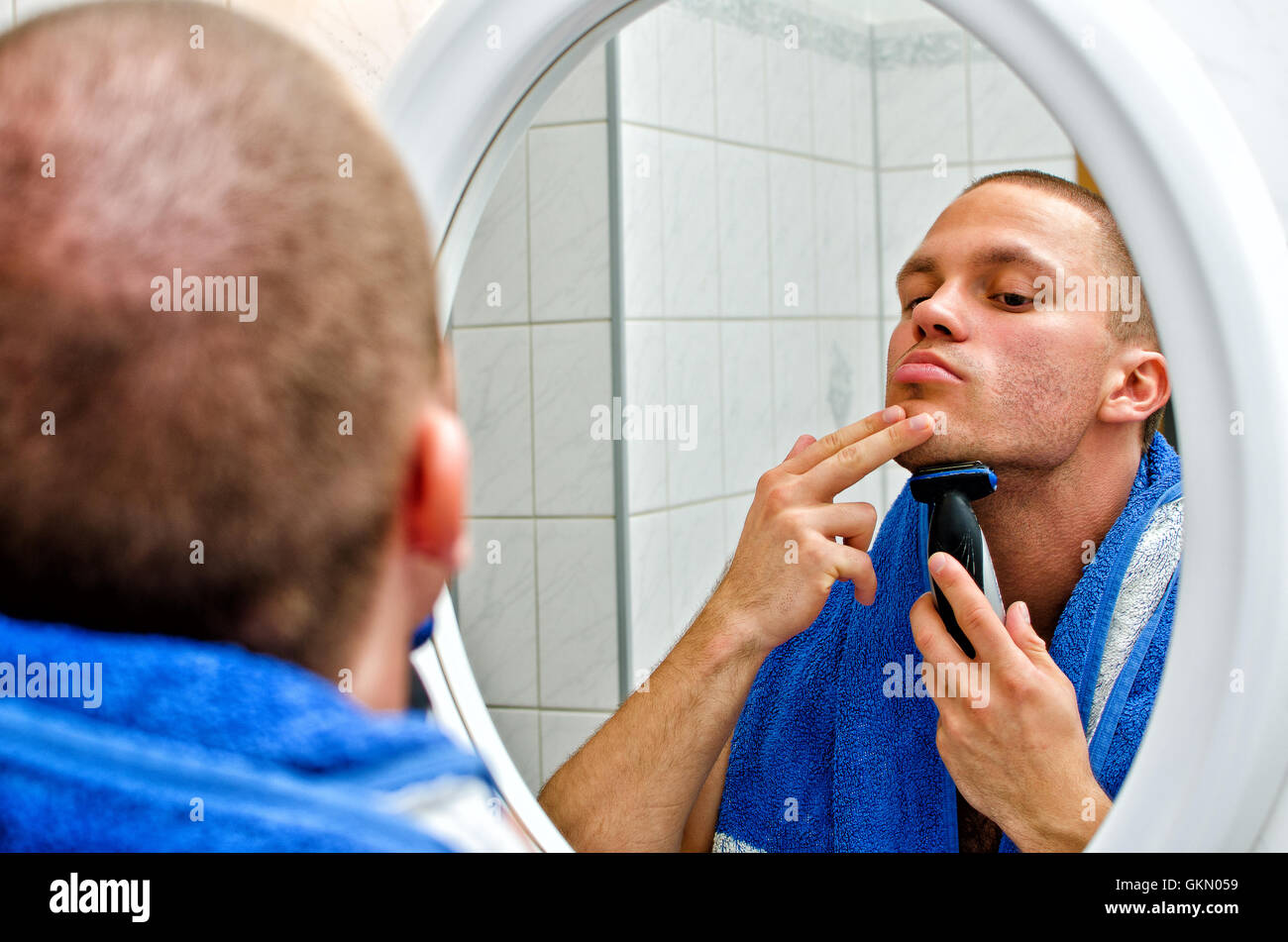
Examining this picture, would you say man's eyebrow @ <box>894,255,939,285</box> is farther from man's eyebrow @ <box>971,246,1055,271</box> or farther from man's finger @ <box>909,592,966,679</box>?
man's finger @ <box>909,592,966,679</box>

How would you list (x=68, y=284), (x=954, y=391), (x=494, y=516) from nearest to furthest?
(x=68, y=284), (x=954, y=391), (x=494, y=516)

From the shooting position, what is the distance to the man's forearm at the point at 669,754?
0.65 metres

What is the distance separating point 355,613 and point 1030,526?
1.56ft

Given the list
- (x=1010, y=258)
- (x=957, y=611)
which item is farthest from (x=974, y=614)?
(x=1010, y=258)

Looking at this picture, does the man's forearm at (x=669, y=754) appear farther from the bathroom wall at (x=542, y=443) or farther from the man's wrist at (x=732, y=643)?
the bathroom wall at (x=542, y=443)

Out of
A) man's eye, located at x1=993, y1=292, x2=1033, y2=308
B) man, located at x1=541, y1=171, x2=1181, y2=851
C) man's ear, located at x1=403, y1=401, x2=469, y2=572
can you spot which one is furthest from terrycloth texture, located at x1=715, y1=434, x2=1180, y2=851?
man's ear, located at x1=403, y1=401, x2=469, y2=572

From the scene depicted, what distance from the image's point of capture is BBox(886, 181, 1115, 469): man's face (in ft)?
1.90

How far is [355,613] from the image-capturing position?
0.28 m

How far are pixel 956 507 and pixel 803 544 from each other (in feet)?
0.33

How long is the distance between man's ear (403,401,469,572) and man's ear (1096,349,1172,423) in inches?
15.4

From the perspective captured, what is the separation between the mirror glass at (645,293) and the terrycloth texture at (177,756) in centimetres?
60
